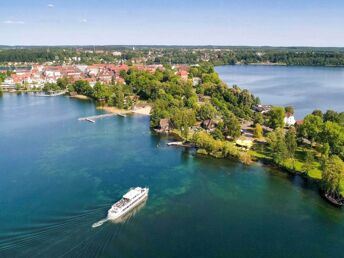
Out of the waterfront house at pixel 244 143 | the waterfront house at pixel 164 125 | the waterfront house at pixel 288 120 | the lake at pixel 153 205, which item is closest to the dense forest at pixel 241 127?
the waterfront house at pixel 164 125

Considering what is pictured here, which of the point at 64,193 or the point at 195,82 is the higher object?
the point at 195,82

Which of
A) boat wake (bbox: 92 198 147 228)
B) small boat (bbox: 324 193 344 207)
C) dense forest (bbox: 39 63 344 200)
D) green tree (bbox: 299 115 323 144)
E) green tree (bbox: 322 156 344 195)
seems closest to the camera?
boat wake (bbox: 92 198 147 228)

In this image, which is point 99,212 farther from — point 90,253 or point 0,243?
point 0,243

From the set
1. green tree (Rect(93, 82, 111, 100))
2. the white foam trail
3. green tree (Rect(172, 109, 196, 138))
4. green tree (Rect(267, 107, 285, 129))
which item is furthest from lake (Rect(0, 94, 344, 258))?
green tree (Rect(93, 82, 111, 100))

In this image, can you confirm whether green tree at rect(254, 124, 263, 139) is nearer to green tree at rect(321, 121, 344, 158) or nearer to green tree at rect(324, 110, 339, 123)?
green tree at rect(321, 121, 344, 158)

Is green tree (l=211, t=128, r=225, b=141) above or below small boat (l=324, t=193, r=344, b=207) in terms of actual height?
above

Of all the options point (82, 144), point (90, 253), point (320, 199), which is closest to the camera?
point (90, 253)

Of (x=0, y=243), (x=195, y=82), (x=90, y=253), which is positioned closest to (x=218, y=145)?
(x=90, y=253)
